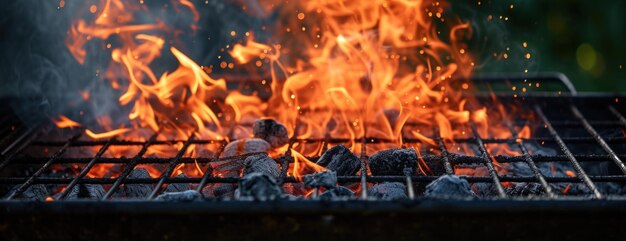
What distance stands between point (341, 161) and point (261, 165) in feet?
0.97

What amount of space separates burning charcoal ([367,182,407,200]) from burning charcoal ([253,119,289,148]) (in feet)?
2.10

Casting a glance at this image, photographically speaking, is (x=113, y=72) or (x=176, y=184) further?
(x=113, y=72)

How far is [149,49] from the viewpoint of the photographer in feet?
13.5

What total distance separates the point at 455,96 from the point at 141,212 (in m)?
2.03

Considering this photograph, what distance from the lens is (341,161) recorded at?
2.46m

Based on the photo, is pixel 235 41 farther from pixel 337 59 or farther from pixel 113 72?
pixel 337 59

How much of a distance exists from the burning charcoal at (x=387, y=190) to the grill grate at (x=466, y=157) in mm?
56

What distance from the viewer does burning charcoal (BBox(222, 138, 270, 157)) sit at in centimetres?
278

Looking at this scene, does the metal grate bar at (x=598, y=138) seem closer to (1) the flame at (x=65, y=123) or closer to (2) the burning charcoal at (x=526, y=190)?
(2) the burning charcoal at (x=526, y=190)

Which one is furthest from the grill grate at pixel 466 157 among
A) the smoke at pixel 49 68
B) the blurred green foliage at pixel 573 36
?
the blurred green foliage at pixel 573 36

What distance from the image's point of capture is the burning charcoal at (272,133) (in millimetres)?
2908

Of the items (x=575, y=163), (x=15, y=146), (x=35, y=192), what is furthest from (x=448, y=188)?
(x=15, y=146)

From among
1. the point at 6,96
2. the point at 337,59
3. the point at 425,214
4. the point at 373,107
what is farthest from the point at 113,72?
the point at 425,214

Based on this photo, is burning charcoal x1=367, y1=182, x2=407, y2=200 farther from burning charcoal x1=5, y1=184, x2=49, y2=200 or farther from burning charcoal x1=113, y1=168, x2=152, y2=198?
burning charcoal x1=5, y1=184, x2=49, y2=200
